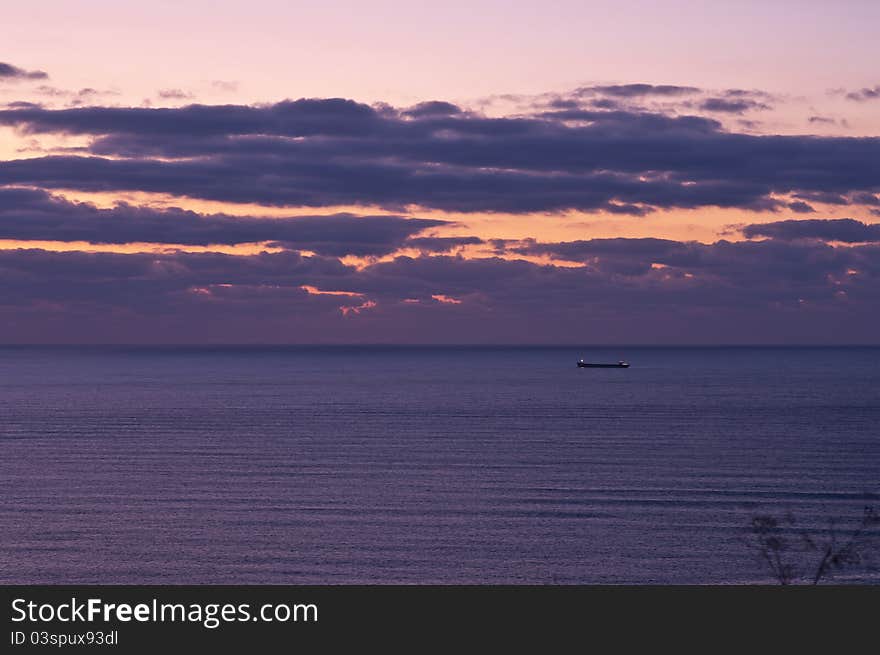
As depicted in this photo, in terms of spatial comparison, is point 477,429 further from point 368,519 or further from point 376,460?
point 368,519

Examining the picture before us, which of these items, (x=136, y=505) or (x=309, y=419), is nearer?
(x=136, y=505)

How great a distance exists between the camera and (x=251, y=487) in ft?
344

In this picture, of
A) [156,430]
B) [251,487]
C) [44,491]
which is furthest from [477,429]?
[44,491]

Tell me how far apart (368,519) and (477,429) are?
76.4 metres

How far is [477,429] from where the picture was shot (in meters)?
163
